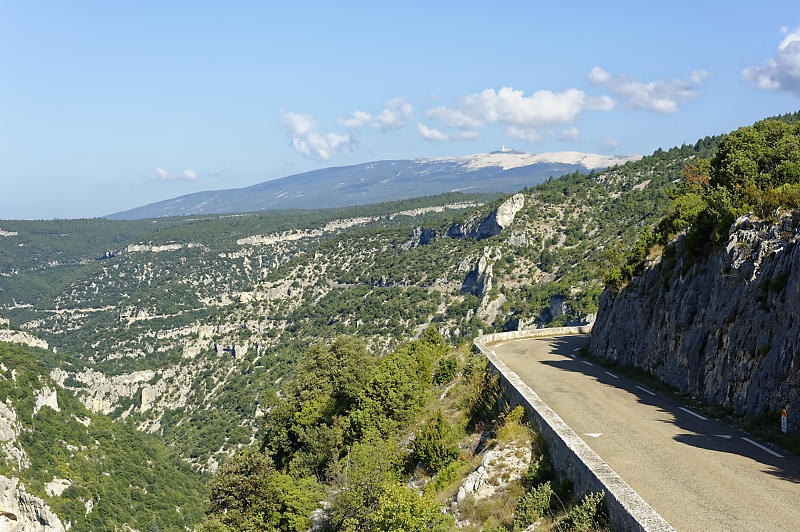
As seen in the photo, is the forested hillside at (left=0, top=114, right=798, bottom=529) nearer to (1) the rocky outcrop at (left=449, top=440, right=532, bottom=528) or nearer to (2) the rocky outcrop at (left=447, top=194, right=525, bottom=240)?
(2) the rocky outcrop at (left=447, top=194, right=525, bottom=240)

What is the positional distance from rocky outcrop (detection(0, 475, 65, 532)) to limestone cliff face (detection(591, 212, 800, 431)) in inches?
3144

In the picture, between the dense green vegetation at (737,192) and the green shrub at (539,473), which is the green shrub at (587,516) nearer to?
the green shrub at (539,473)

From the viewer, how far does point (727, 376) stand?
714 inches

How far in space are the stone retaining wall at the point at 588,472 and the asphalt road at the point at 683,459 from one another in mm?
685

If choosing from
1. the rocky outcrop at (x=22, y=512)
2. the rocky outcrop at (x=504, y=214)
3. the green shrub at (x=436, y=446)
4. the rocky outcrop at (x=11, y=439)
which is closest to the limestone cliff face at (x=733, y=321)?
the green shrub at (x=436, y=446)

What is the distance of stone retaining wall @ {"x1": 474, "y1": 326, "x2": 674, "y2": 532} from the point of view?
952cm

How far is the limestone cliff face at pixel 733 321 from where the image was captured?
603 inches

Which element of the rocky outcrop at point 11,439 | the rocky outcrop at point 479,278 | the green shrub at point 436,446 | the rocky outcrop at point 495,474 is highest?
the rocky outcrop at point 495,474

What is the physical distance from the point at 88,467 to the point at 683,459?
101618 millimetres

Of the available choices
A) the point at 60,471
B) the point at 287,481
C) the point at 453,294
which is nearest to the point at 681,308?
the point at 287,481

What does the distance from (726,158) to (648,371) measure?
38.3ft

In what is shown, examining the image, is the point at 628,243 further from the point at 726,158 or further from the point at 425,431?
the point at 425,431

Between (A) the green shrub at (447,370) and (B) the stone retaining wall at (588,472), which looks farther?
(A) the green shrub at (447,370)

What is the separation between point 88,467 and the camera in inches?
3659
